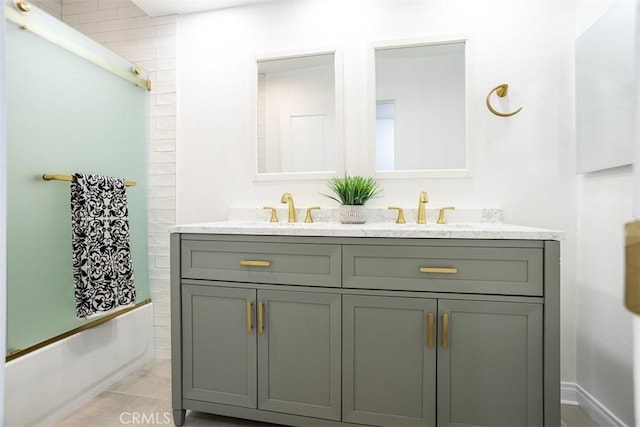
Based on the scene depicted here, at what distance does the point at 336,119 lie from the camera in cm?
207

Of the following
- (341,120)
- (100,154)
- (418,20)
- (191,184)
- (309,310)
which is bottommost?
(309,310)

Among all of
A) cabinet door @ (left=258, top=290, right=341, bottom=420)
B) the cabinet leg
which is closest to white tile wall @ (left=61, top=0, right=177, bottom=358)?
the cabinet leg

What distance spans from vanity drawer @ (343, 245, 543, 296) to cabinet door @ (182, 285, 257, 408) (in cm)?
49

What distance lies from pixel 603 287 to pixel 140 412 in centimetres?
220

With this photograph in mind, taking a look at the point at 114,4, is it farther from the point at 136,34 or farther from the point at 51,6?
the point at 51,6

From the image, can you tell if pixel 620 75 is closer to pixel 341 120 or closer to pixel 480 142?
pixel 480 142

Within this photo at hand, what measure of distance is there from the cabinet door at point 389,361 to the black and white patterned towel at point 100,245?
4.02 feet

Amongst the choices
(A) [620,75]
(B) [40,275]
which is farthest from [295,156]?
(A) [620,75]

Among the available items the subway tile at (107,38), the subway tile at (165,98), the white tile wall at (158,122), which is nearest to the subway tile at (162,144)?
the white tile wall at (158,122)

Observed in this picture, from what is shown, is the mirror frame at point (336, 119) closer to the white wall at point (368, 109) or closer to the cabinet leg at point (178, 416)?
the white wall at point (368, 109)

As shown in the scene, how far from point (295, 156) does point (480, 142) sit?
1006 mm

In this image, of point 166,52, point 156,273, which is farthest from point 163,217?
point 166,52

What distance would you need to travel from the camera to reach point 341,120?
6.75 ft

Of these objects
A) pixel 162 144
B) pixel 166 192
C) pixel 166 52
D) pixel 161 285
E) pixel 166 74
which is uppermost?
pixel 166 52
